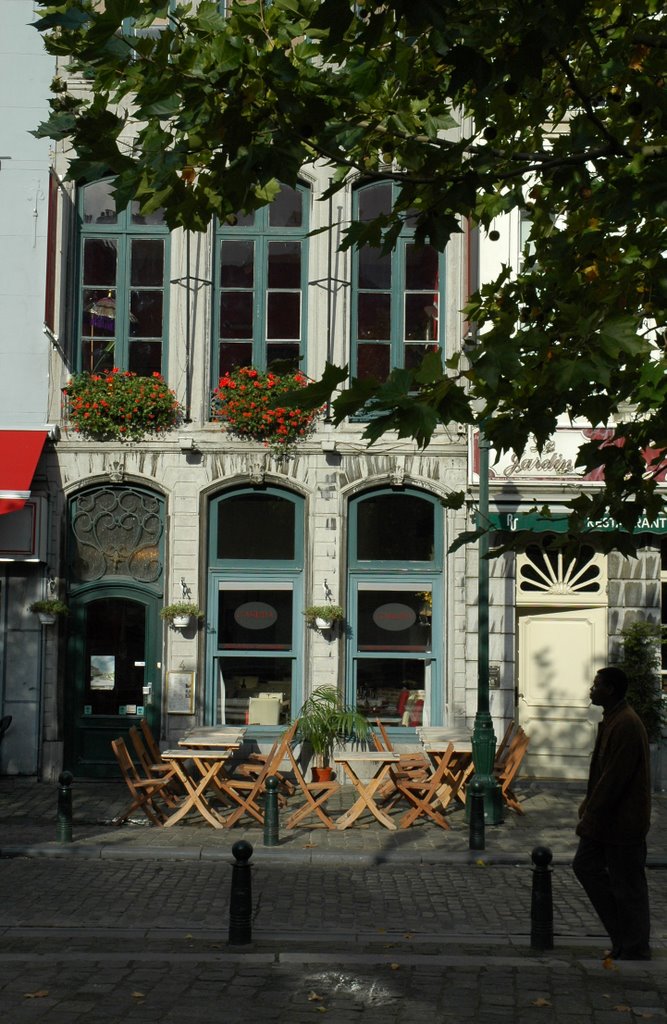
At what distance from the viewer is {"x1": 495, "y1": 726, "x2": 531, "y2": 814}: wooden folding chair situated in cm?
1399

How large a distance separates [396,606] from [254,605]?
5.91 ft

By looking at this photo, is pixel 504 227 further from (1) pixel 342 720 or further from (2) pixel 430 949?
(2) pixel 430 949

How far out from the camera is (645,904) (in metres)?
8.08

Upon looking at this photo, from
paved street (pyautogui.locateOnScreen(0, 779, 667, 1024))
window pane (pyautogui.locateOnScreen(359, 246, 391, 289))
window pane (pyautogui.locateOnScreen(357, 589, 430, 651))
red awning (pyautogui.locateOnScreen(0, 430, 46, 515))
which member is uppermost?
window pane (pyautogui.locateOnScreen(359, 246, 391, 289))

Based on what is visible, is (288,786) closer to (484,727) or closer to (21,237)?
(484,727)

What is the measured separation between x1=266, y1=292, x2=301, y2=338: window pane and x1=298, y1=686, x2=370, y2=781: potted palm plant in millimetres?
4562

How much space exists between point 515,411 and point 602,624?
30.3ft

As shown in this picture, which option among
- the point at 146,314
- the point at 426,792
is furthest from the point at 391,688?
the point at 146,314

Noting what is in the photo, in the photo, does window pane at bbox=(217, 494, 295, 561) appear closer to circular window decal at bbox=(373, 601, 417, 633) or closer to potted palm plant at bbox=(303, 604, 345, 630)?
potted palm plant at bbox=(303, 604, 345, 630)

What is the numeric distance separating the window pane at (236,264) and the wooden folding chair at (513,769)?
6856 mm

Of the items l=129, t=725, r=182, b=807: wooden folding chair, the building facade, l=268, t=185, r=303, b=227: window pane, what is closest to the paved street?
l=129, t=725, r=182, b=807: wooden folding chair

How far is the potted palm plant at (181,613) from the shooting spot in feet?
53.8

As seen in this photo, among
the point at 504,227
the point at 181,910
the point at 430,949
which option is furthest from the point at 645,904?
the point at 504,227

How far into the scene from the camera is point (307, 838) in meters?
12.7
